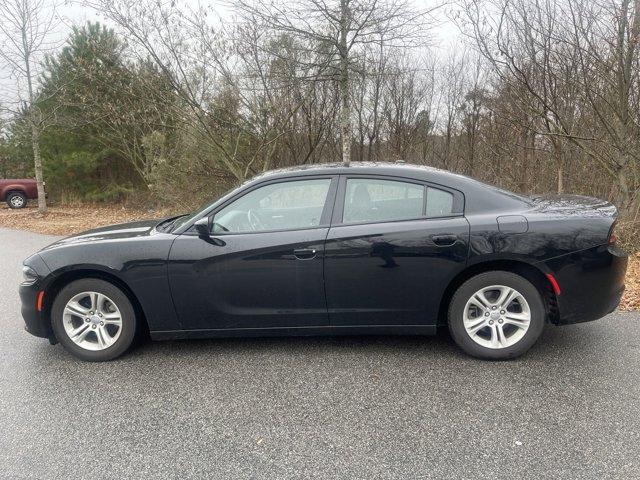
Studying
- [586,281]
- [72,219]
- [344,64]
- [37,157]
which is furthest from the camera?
[37,157]

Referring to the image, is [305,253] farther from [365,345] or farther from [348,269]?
[365,345]

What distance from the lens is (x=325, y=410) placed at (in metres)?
2.84

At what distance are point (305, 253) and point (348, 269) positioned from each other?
1.14 ft

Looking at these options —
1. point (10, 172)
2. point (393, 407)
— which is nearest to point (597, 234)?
point (393, 407)

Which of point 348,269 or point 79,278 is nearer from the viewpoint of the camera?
point 348,269

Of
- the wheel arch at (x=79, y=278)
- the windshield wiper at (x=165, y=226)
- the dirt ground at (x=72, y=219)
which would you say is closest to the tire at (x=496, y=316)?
the windshield wiper at (x=165, y=226)

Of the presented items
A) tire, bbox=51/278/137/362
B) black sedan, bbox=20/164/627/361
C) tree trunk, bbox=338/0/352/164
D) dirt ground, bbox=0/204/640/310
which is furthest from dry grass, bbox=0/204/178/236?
black sedan, bbox=20/164/627/361

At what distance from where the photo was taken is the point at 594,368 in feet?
10.8

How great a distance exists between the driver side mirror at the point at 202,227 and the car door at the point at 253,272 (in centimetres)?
3

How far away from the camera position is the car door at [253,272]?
3412mm

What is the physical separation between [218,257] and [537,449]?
2.40 m

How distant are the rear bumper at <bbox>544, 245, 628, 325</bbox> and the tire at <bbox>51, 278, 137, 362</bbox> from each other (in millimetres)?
3292

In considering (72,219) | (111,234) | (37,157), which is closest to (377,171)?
(111,234)

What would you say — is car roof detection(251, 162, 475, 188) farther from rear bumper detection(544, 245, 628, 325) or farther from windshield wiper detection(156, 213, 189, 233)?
rear bumper detection(544, 245, 628, 325)
